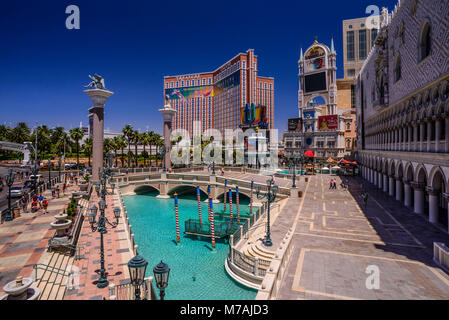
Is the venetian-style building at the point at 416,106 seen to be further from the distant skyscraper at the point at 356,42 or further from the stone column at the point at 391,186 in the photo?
the distant skyscraper at the point at 356,42

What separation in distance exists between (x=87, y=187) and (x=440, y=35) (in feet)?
155

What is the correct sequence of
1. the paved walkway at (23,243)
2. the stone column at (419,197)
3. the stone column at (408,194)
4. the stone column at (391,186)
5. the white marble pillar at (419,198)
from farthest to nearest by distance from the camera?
the stone column at (391,186)
the stone column at (408,194)
the white marble pillar at (419,198)
the stone column at (419,197)
the paved walkway at (23,243)

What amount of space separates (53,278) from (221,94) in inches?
5576

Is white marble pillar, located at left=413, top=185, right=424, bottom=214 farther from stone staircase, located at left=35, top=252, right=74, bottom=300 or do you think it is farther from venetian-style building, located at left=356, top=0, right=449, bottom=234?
stone staircase, located at left=35, top=252, right=74, bottom=300

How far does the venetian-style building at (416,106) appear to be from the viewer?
19875mm

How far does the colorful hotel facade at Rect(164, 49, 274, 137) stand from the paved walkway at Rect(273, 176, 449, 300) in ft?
346

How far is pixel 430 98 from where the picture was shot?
22.0 m

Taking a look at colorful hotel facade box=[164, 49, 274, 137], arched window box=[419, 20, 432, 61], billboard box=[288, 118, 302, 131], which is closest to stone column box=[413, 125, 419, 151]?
arched window box=[419, 20, 432, 61]

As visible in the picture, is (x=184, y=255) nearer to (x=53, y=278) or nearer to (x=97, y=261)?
(x=97, y=261)

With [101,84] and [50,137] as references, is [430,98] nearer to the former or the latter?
[101,84]

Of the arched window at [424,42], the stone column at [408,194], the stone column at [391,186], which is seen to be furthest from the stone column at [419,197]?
the arched window at [424,42]

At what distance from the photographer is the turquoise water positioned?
654 inches

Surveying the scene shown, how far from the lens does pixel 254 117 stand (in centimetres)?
7606
